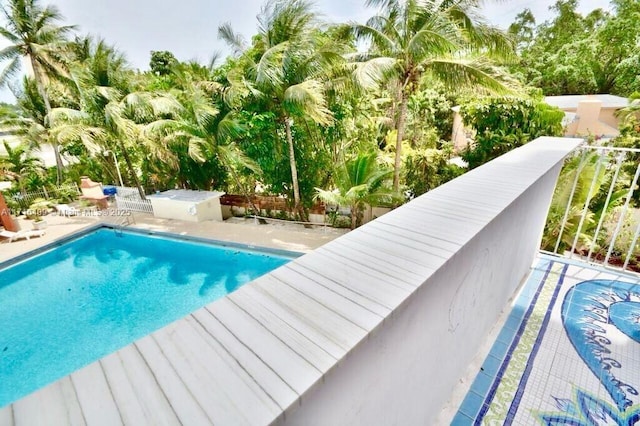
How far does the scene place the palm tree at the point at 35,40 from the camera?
14281 mm

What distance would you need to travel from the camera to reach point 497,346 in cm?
332

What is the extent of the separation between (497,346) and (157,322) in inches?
285

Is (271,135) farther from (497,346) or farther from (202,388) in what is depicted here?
(202,388)

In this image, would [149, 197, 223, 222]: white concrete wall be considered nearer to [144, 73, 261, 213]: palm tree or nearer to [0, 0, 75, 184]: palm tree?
[144, 73, 261, 213]: palm tree

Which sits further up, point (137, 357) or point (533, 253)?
point (137, 357)

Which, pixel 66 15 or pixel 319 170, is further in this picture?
pixel 66 15

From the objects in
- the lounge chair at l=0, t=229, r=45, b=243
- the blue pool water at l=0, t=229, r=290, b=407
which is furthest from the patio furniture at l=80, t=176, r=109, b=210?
the lounge chair at l=0, t=229, r=45, b=243

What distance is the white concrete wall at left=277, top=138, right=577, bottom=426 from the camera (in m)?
1.17

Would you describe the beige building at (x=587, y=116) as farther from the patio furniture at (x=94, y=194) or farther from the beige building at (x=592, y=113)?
the patio furniture at (x=94, y=194)

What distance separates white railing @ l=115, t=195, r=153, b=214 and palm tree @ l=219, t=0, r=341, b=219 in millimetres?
7722

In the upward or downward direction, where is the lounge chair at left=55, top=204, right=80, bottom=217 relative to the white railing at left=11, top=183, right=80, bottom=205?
downward

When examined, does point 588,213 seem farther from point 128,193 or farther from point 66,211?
point 66,211

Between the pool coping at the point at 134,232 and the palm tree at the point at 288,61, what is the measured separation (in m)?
4.08

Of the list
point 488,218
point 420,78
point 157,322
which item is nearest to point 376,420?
point 488,218
